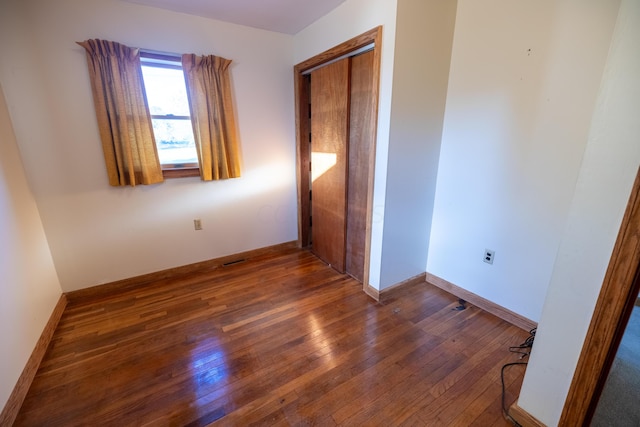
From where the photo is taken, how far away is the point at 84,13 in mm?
1960

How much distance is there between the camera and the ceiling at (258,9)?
2.11 meters

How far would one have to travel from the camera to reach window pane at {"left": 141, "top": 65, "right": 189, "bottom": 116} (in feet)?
7.58

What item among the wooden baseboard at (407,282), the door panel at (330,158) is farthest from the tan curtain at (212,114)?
the wooden baseboard at (407,282)

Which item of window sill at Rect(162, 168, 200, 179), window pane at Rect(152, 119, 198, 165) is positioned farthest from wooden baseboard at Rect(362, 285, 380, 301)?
window pane at Rect(152, 119, 198, 165)

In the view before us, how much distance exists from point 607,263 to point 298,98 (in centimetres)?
279

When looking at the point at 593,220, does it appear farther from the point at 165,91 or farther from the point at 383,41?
the point at 165,91

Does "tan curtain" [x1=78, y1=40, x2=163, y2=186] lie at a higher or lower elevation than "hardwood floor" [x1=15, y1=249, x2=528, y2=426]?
higher

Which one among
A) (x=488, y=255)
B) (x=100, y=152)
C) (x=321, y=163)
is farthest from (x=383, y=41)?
(x=100, y=152)

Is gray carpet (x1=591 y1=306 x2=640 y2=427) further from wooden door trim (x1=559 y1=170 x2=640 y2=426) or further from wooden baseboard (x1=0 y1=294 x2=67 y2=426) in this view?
wooden baseboard (x1=0 y1=294 x2=67 y2=426)

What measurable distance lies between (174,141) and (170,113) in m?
0.25

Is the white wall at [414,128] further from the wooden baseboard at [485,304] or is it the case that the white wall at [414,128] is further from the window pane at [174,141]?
the window pane at [174,141]

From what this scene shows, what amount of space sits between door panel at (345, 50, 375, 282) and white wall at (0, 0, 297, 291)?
0.99 m

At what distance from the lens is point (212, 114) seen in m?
2.48

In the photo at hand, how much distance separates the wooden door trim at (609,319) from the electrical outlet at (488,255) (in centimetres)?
110
